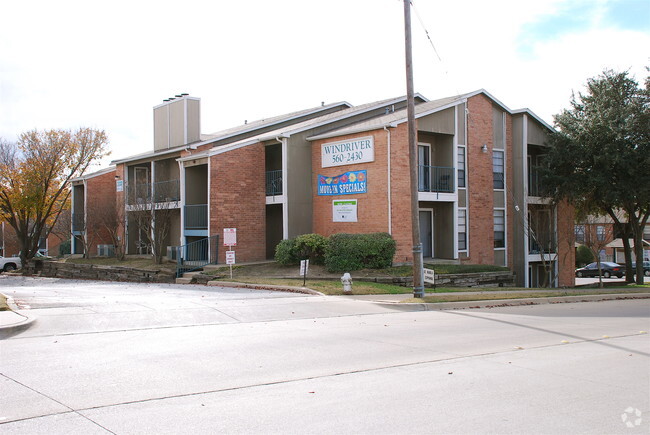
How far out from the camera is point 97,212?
32219mm

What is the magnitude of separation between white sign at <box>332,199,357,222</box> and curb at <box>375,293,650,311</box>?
7.63m

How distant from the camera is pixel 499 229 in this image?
26.1m

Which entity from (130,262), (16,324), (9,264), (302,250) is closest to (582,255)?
(302,250)

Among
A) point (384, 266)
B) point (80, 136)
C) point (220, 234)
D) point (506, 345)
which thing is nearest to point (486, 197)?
point (384, 266)

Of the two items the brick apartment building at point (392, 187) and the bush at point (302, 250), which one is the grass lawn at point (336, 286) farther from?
the brick apartment building at point (392, 187)

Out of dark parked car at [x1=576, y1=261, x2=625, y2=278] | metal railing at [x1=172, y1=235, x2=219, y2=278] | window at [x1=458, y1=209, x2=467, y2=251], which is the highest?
window at [x1=458, y1=209, x2=467, y2=251]

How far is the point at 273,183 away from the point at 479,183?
28.9 ft

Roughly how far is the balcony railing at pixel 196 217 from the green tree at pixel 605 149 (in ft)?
49.9

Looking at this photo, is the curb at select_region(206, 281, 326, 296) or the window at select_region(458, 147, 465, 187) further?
the window at select_region(458, 147, 465, 187)

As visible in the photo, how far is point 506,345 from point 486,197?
16207mm

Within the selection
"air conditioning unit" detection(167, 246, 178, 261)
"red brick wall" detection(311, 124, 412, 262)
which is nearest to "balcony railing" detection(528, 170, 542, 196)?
"red brick wall" detection(311, 124, 412, 262)

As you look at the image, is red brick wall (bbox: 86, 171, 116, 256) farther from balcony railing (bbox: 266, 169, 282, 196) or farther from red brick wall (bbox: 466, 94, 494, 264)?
red brick wall (bbox: 466, 94, 494, 264)

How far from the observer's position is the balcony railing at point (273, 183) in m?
25.8

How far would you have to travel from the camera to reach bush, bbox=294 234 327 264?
22.3 m
